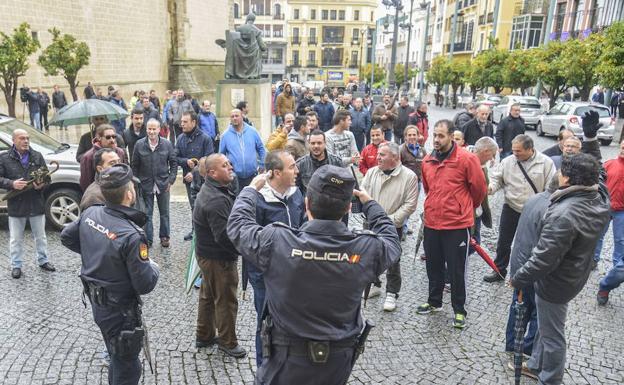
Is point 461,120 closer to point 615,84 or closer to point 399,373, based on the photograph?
point 399,373

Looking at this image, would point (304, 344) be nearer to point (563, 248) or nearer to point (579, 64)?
point (563, 248)

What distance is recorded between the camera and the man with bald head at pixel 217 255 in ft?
13.5

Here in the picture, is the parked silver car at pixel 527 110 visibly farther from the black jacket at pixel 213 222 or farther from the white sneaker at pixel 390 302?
the black jacket at pixel 213 222

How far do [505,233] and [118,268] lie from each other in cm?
462

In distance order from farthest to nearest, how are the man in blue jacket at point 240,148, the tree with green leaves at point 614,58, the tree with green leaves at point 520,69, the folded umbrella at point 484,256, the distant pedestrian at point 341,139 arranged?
the tree with green leaves at point 520,69 < the tree with green leaves at point 614,58 < the man in blue jacket at point 240,148 < the distant pedestrian at point 341,139 < the folded umbrella at point 484,256

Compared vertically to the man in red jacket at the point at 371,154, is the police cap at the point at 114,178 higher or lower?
higher

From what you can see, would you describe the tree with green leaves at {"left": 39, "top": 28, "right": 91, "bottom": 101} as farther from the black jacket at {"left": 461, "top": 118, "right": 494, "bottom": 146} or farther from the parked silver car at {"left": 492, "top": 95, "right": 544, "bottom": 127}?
the parked silver car at {"left": 492, "top": 95, "right": 544, "bottom": 127}

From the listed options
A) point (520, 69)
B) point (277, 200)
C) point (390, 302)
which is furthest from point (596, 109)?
point (277, 200)

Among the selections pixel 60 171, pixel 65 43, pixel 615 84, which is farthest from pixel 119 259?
pixel 615 84

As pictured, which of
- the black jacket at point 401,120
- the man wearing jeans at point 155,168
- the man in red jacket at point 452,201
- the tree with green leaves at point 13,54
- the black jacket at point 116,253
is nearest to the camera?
the black jacket at point 116,253

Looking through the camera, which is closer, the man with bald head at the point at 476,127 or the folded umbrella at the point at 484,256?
the folded umbrella at the point at 484,256

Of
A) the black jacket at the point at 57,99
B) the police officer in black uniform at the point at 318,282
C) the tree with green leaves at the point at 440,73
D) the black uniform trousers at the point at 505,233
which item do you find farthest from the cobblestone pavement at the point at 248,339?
the tree with green leaves at the point at 440,73

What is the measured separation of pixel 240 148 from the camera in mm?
7465

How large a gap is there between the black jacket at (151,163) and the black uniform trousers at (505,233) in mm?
4456
